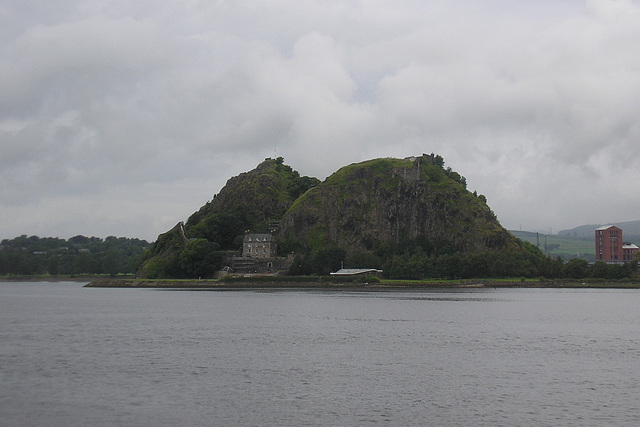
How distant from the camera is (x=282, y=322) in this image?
224 feet

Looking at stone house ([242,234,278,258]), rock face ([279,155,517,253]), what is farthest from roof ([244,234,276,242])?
rock face ([279,155,517,253])

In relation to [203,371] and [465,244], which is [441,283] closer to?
[465,244]

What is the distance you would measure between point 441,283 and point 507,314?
2839 inches

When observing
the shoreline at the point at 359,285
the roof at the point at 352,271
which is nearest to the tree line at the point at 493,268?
the shoreline at the point at 359,285

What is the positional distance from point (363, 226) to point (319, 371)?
147737 millimetres

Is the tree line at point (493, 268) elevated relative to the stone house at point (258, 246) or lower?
lower

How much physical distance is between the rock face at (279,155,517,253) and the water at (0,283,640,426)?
108110 mm

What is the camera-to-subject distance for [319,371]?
129ft

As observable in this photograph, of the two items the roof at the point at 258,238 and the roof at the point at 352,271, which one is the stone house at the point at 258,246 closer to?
the roof at the point at 258,238

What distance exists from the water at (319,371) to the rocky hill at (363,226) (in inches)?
3927

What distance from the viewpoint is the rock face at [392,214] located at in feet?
593

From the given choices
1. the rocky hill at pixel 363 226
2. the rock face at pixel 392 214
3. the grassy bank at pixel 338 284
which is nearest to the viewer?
the grassy bank at pixel 338 284

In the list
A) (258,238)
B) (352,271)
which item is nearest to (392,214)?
(352,271)

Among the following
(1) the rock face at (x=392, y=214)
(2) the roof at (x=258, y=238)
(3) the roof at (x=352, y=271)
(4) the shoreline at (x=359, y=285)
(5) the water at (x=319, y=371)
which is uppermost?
(1) the rock face at (x=392, y=214)
